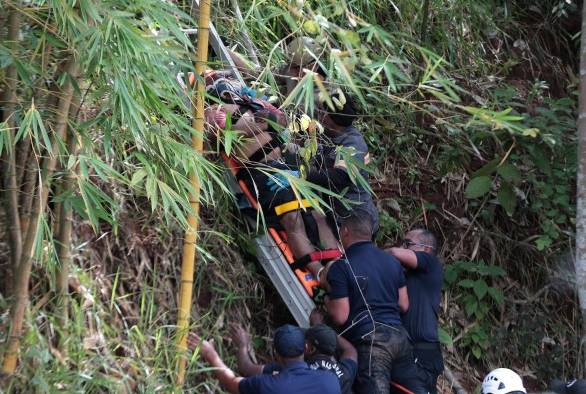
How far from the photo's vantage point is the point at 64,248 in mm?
4883

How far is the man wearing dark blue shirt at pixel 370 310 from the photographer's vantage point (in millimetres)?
5824

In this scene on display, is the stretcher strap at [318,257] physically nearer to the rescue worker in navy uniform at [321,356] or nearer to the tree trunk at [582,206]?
the rescue worker in navy uniform at [321,356]

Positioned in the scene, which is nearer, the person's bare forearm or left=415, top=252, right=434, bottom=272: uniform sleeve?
the person's bare forearm

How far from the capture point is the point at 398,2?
821 centimetres

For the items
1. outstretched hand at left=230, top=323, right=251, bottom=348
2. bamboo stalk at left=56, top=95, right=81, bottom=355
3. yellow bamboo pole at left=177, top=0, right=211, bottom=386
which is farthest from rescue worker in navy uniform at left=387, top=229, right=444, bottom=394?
bamboo stalk at left=56, top=95, right=81, bottom=355

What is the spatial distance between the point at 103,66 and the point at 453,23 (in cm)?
503

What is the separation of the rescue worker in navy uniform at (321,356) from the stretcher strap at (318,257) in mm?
494

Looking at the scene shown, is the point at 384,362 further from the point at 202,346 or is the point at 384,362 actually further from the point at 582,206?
the point at 582,206

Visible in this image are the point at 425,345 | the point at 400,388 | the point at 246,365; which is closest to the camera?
the point at 246,365

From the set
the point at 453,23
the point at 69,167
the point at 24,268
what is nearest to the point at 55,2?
the point at 69,167

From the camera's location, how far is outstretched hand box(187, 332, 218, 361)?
17.8 ft

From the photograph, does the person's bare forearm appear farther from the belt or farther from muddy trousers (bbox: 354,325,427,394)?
the belt

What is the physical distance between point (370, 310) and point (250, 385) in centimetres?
103

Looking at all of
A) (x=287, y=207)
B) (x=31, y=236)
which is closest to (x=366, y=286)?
(x=287, y=207)
